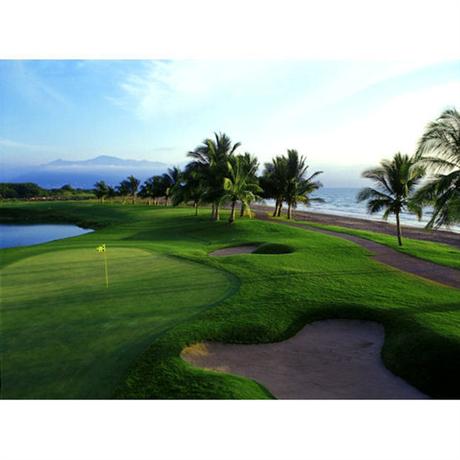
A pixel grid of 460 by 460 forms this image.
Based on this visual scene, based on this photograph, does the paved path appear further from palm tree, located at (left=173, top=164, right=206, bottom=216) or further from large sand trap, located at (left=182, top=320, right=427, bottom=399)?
palm tree, located at (left=173, top=164, right=206, bottom=216)

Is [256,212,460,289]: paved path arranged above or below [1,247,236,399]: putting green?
above

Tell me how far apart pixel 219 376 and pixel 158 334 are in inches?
79.9

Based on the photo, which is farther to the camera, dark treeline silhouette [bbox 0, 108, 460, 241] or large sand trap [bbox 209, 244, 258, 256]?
large sand trap [bbox 209, 244, 258, 256]

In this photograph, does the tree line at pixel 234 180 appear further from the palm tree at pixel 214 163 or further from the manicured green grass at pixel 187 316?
the manicured green grass at pixel 187 316

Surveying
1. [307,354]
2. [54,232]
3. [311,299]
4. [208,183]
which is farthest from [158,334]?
[54,232]

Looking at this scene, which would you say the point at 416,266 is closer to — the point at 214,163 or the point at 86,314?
the point at 86,314

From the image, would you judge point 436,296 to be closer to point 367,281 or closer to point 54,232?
point 367,281

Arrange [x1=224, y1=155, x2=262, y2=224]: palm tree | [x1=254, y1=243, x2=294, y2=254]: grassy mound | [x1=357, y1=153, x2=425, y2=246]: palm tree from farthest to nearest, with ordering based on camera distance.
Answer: [x1=224, y1=155, x2=262, y2=224]: palm tree → [x1=357, y1=153, x2=425, y2=246]: palm tree → [x1=254, y1=243, x2=294, y2=254]: grassy mound

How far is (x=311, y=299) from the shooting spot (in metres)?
9.64

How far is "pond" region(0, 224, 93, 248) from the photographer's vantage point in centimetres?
3381

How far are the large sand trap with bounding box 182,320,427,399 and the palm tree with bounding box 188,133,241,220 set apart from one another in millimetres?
21616

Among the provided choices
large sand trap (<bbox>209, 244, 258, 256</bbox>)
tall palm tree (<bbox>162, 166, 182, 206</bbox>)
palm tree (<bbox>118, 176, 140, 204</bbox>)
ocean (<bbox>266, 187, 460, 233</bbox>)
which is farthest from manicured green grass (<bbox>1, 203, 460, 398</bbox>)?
palm tree (<bbox>118, 176, 140, 204</bbox>)

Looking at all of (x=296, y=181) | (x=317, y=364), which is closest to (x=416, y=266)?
(x=317, y=364)

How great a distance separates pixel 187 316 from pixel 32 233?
1518 inches
